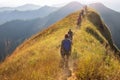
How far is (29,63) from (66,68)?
14.4 ft

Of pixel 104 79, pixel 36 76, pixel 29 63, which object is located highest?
pixel 104 79

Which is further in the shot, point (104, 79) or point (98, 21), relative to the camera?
point (98, 21)

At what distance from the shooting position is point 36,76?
1822cm

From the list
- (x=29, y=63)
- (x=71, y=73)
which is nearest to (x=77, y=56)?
(x=29, y=63)

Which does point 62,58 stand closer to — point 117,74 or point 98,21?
point 117,74

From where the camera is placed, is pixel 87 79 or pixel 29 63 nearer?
pixel 87 79

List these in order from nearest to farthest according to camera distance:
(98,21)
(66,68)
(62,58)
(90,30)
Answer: (66,68) < (62,58) < (90,30) < (98,21)

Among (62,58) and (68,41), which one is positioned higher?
(68,41)

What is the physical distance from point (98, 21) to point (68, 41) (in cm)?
4777

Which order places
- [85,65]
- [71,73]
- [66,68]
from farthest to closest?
[66,68] → [71,73] → [85,65]

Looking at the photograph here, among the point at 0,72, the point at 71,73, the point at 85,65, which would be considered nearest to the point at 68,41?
the point at 71,73

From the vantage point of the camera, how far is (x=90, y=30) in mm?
55562

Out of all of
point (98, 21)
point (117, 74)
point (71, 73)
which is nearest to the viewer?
point (117, 74)

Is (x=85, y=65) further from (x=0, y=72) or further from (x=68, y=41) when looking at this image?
(x=0, y=72)
